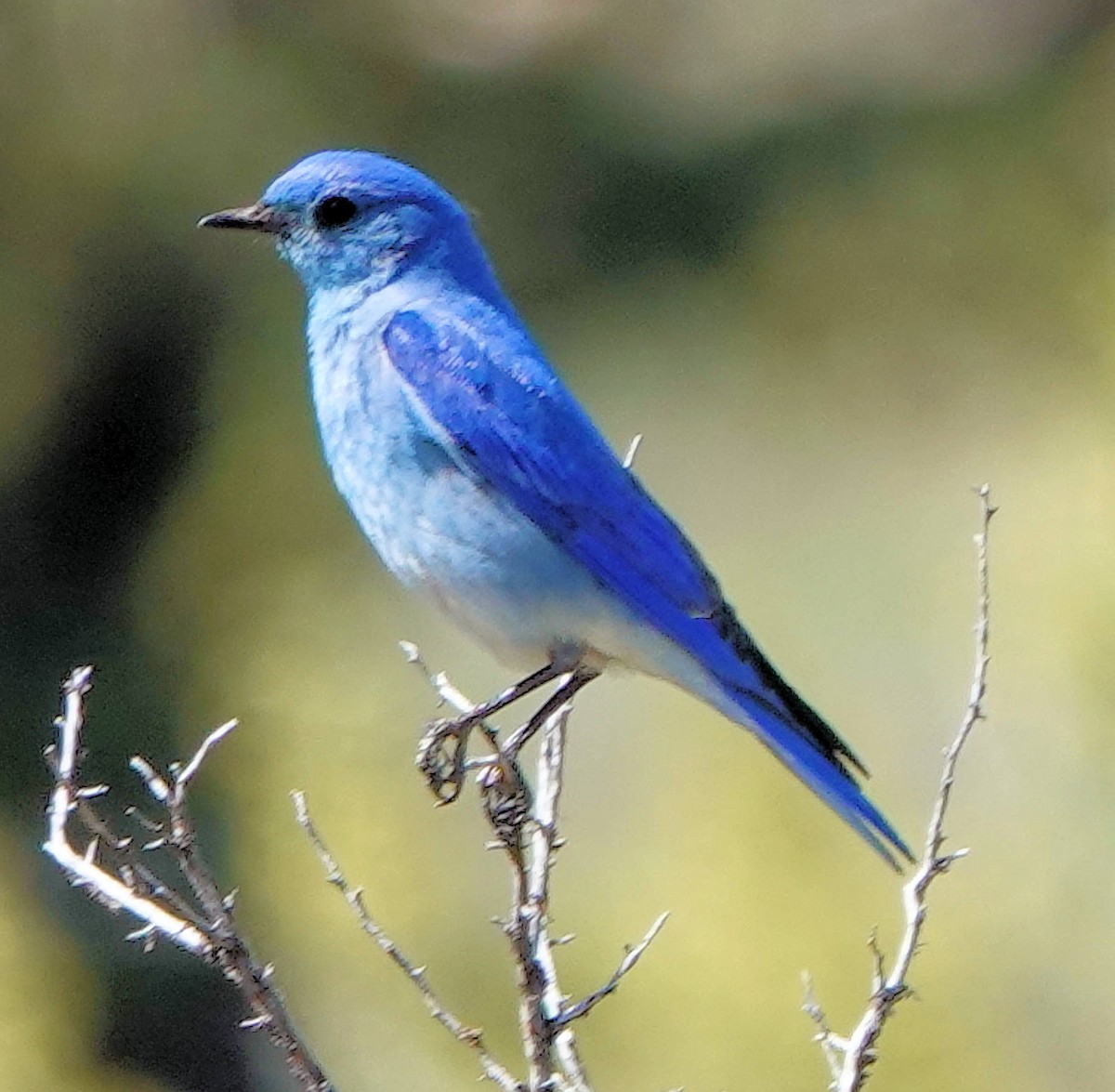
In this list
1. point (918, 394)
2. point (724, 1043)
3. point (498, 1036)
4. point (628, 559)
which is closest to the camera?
point (628, 559)

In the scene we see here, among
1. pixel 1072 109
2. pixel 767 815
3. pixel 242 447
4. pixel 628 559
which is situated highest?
pixel 1072 109

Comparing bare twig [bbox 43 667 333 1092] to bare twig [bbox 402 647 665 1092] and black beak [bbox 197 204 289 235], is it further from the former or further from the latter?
black beak [bbox 197 204 289 235]

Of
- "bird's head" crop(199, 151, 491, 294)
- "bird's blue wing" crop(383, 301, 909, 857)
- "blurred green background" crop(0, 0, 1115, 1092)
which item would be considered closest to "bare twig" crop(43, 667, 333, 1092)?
"bird's blue wing" crop(383, 301, 909, 857)

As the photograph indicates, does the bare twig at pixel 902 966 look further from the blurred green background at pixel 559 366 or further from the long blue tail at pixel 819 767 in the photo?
the blurred green background at pixel 559 366

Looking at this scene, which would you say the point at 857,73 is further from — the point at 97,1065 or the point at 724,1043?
the point at 97,1065

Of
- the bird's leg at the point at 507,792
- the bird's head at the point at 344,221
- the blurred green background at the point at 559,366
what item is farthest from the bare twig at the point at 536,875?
the blurred green background at the point at 559,366

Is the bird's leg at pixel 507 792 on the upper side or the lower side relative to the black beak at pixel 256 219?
lower

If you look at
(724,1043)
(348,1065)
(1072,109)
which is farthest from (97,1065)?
(1072,109)
